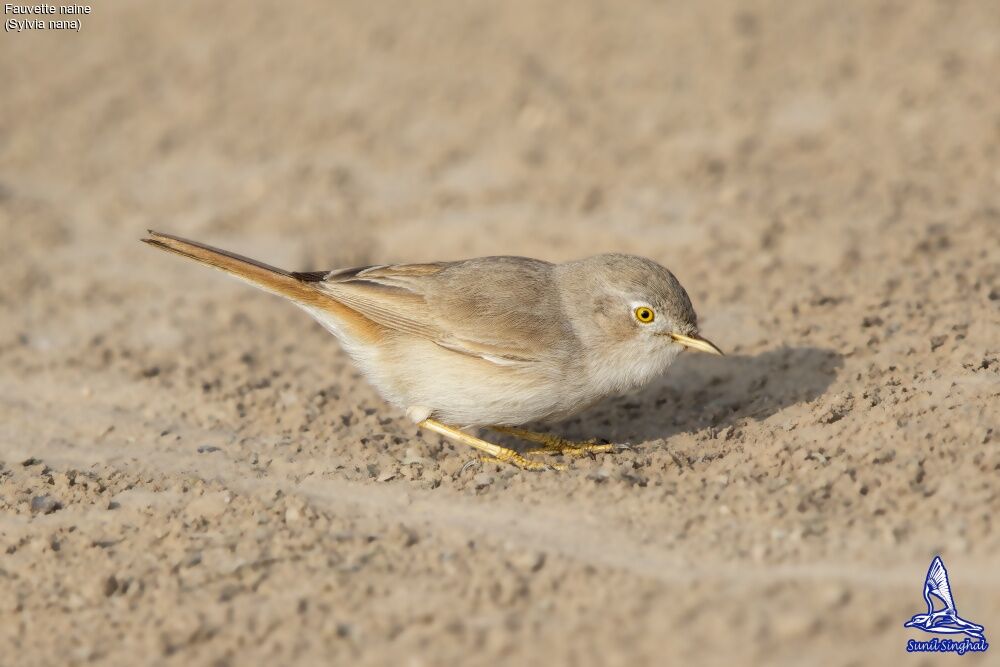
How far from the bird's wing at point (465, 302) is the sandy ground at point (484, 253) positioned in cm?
75

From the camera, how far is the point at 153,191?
1085cm

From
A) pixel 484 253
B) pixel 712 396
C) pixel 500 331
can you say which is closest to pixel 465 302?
pixel 500 331

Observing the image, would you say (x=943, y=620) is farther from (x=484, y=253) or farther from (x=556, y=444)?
(x=484, y=253)

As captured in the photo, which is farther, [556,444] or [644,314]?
[556,444]

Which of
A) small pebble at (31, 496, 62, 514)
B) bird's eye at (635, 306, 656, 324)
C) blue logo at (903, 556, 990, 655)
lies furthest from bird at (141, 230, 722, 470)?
blue logo at (903, 556, 990, 655)

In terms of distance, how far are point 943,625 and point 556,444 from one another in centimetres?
297

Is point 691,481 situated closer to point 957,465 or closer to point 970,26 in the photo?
point 957,465

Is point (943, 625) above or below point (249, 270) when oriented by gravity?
below

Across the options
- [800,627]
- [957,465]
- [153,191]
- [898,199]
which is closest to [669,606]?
[800,627]

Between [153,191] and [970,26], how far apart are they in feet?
28.1

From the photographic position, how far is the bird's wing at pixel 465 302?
615cm

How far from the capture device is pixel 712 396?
281 inches

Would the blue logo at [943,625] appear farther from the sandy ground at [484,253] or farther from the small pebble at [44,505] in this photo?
the small pebble at [44,505]

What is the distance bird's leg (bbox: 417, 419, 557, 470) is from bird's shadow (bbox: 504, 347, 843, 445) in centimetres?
81
